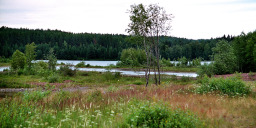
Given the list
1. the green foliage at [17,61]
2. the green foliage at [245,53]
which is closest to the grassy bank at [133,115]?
the green foliage at [245,53]

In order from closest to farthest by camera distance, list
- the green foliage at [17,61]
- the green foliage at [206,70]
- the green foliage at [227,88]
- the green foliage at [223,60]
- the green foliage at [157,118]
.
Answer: the green foliage at [157,118]
the green foliage at [227,88]
the green foliage at [206,70]
the green foliage at [223,60]
the green foliage at [17,61]

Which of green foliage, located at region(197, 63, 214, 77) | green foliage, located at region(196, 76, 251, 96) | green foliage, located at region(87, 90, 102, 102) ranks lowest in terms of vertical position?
green foliage, located at region(197, 63, 214, 77)

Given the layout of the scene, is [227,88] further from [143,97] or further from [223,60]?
[223,60]

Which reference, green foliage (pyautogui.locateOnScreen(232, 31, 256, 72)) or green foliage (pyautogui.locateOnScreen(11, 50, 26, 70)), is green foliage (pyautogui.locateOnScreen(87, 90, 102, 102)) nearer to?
green foliage (pyautogui.locateOnScreen(11, 50, 26, 70))

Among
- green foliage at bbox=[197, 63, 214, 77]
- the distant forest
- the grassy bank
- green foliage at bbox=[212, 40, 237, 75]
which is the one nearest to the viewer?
the grassy bank

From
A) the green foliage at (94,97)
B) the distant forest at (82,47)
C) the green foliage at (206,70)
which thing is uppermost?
the distant forest at (82,47)

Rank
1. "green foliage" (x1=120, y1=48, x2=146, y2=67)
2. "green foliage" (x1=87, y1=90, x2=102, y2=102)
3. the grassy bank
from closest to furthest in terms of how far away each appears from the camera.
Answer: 1. the grassy bank
2. "green foliage" (x1=87, y1=90, x2=102, y2=102)
3. "green foliage" (x1=120, y1=48, x2=146, y2=67)

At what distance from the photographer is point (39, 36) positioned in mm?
146625

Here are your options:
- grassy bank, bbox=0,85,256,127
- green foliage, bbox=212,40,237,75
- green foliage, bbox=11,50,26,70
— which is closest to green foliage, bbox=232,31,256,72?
green foliage, bbox=212,40,237,75

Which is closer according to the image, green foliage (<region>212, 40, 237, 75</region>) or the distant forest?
green foliage (<region>212, 40, 237, 75</region>)

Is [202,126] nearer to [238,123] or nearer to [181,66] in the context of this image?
[238,123]

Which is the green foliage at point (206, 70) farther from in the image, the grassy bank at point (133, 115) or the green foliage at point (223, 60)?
the grassy bank at point (133, 115)

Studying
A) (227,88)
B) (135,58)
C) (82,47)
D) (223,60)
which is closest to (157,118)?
(227,88)

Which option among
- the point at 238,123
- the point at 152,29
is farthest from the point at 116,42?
the point at 238,123
